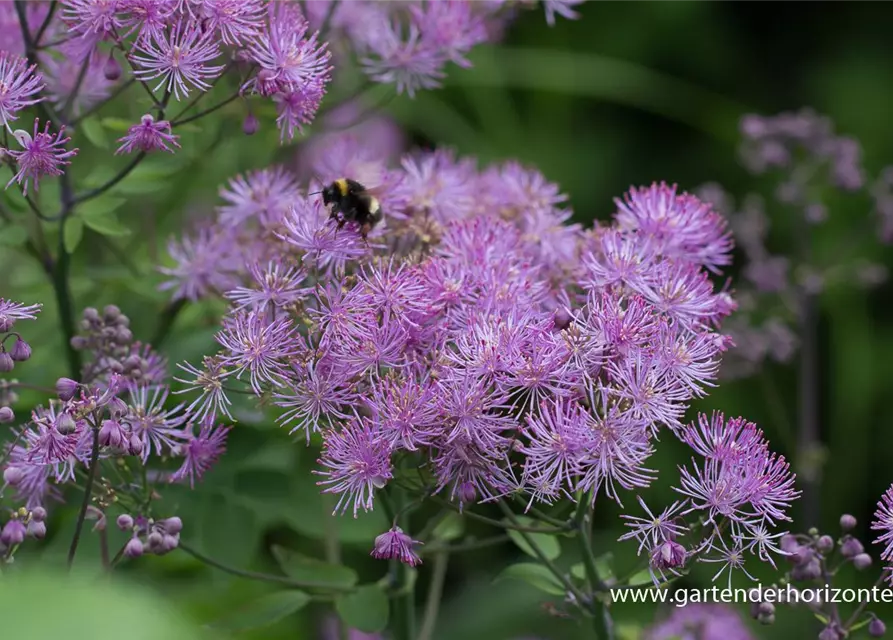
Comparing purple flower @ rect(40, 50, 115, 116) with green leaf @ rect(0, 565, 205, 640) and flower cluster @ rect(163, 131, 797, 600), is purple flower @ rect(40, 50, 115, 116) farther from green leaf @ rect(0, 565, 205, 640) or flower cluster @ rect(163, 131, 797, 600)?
green leaf @ rect(0, 565, 205, 640)

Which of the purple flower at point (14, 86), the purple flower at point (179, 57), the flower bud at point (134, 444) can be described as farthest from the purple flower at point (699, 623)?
the purple flower at point (14, 86)

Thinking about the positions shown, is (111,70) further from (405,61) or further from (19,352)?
(405,61)

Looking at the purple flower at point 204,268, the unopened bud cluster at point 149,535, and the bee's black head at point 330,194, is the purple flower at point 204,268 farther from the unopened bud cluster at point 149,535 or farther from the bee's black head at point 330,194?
the unopened bud cluster at point 149,535

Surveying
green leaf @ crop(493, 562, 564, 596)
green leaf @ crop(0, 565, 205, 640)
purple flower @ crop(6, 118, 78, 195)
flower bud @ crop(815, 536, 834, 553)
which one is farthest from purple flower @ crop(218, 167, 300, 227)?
green leaf @ crop(0, 565, 205, 640)

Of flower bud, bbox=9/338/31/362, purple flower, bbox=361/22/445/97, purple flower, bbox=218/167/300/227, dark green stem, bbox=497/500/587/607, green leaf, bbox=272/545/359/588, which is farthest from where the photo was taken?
purple flower, bbox=361/22/445/97

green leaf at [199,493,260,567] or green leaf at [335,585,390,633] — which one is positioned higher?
green leaf at [199,493,260,567]

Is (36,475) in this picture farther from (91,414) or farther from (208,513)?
(208,513)
